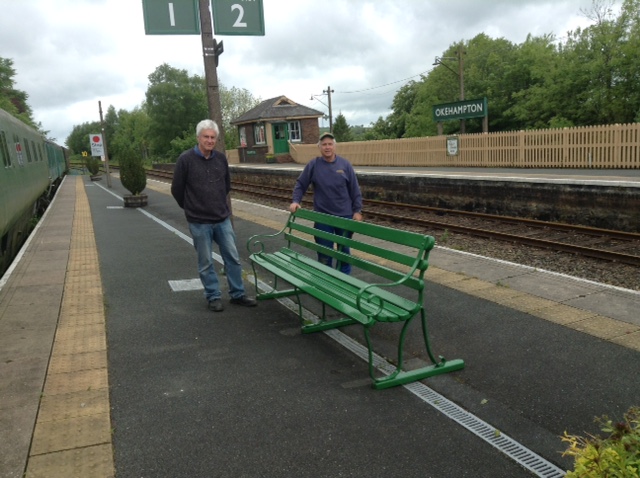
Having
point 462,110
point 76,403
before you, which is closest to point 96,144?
point 462,110

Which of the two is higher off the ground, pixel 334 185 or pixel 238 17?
pixel 238 17

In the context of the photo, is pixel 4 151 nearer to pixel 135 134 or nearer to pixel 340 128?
pixel 340 128

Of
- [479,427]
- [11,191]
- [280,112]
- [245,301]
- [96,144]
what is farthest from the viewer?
[280,112]

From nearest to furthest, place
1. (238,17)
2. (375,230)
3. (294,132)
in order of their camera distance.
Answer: (375,230)
(238,17)
(294,132)

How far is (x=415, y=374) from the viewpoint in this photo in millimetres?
3773

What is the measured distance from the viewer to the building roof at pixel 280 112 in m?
43.9

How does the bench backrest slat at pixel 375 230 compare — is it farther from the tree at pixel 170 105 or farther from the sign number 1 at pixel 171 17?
the tree at pixel 170 105

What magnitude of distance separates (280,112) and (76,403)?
140 ft

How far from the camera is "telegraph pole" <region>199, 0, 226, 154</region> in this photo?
6.65 meters

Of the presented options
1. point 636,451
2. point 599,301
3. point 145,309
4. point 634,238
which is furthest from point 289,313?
point 634,238

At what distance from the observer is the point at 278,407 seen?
11.2ft

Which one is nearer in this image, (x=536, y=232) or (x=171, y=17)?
(x=171, y=17)

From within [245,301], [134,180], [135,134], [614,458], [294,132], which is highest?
[135,134]

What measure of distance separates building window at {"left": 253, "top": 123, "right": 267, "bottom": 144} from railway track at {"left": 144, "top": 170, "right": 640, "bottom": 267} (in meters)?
31.8
